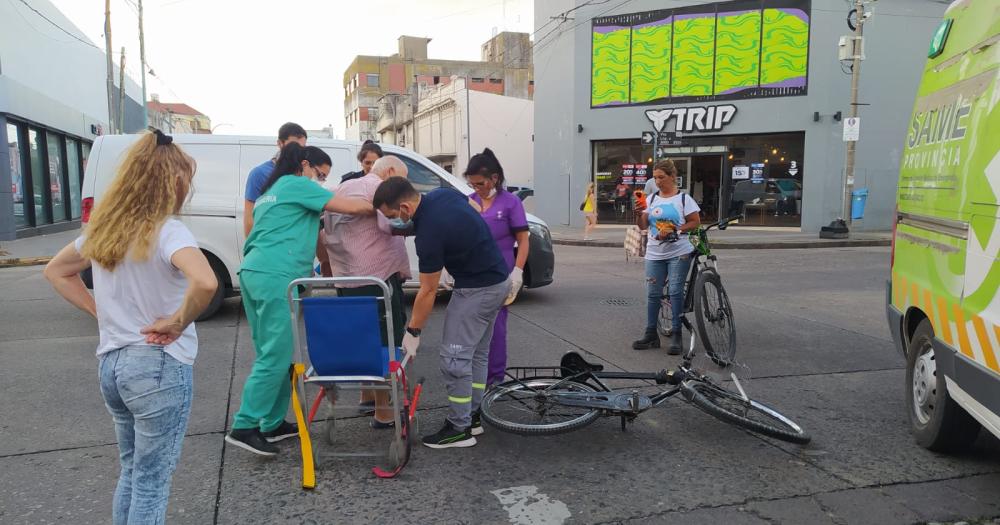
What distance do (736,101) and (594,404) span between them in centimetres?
1878

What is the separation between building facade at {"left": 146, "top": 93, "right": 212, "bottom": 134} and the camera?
53850 mm

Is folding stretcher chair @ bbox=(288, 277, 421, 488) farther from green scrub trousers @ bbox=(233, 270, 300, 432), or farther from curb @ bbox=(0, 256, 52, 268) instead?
curb @ bbox=(0, 256, 52, 268)

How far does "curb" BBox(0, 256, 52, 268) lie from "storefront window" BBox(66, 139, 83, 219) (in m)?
10.5

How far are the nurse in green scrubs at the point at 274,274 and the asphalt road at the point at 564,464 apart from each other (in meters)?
0.26

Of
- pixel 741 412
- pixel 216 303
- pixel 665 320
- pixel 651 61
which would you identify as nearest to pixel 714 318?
pixel 665 320

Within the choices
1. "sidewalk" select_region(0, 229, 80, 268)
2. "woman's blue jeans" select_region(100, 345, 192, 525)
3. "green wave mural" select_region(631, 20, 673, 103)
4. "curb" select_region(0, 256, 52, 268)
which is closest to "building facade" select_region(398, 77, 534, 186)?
"green wave mural" select_region(631, 20, 673, 103)

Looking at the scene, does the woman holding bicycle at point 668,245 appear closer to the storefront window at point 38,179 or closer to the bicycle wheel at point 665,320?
the bicycle wheel at point 665,320

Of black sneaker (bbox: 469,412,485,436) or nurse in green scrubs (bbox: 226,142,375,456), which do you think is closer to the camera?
nurse in green scrubs (bbox: 226,142,375,456)

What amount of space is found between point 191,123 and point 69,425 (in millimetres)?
90665

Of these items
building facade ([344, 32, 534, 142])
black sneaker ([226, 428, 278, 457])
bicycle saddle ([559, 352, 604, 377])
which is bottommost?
black sneaker ([226, 428, 278, 457])

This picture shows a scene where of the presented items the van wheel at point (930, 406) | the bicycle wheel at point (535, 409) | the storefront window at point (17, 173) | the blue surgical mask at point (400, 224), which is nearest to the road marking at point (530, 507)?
the bicycle wheel at point (535, 409)

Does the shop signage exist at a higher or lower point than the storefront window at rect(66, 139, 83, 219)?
higher

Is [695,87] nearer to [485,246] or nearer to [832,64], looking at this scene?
[832,64]

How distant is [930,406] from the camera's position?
3811 mm
